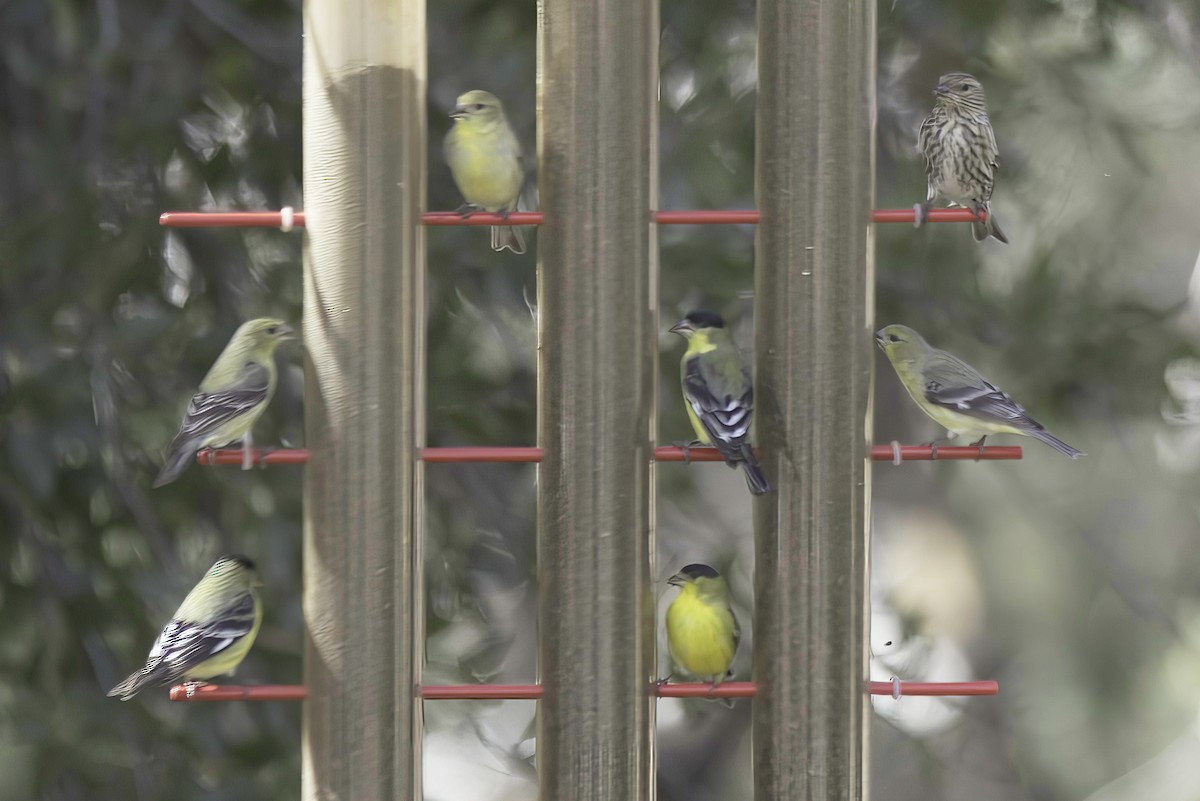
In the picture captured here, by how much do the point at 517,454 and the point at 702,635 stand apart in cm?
47

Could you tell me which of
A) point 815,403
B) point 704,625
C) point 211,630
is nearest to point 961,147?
point 815,403

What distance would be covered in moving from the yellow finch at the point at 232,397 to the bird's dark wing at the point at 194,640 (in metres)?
0.21

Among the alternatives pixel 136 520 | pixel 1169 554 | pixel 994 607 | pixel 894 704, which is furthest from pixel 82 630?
pixel 1169 554

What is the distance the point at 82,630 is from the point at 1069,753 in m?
2.58

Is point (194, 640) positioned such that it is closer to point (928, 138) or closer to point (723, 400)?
point (723, 400)

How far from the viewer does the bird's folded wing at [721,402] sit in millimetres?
1937

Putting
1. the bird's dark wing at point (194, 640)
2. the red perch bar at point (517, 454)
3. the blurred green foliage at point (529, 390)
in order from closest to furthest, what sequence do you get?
the red perch bar at point (517, 454) → the bird's dark wing at point (194, 640) → the blurred green foliage at point (529, 390)

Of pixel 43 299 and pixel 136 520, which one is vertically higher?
pixel 43 299

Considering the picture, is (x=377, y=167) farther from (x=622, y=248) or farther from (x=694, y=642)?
(x=694, y=642)

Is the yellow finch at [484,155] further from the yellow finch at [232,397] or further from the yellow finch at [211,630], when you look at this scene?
the yellow finch at [211,630]

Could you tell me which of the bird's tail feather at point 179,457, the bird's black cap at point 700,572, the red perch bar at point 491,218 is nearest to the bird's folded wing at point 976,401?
the red perch bar at point 491,218

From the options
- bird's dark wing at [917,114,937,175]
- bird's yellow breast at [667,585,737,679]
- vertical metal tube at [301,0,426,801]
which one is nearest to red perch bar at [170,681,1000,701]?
vertical metal tube at [301,0,426,801]

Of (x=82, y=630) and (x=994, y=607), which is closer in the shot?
(x=82, y=630)

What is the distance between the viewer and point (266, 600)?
9.62ft
